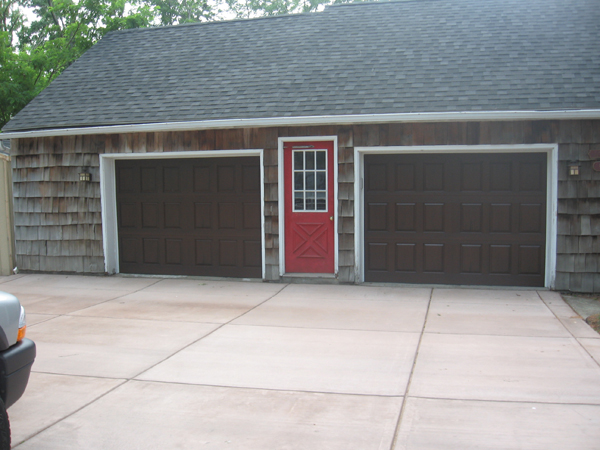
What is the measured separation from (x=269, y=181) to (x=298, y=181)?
472mm

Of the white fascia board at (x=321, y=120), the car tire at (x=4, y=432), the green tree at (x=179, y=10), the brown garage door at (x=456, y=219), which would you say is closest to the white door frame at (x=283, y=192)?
the white fascia board at (x=321, y=120)

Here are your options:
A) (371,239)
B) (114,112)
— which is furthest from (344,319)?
(114,112)

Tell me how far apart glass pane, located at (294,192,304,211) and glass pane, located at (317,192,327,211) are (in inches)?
10.4

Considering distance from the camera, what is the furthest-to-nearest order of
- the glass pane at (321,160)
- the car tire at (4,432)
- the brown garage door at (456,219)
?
the glass pane at (321,160)
the brown garage door at (456,219)
the car tire at (4,432)

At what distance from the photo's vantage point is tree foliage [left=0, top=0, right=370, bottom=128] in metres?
15.9

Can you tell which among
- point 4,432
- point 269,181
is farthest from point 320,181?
point 4,432

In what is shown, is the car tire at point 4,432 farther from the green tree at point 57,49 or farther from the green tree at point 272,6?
the green tree at point 272,6

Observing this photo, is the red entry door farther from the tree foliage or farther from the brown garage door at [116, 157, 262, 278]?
the tree foliage

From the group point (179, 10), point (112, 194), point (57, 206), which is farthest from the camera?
point (179, 10)

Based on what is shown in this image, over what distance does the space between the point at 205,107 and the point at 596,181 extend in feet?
20.2

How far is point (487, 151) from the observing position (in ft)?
29.2

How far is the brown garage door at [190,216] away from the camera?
9.95 meters

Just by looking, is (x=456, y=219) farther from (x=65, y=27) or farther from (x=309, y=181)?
(x=65, y=27)

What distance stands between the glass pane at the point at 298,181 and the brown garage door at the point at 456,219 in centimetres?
105
